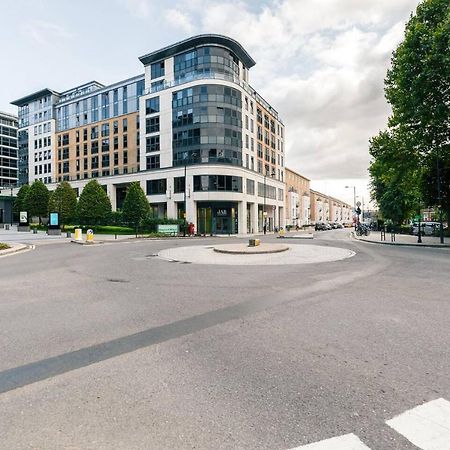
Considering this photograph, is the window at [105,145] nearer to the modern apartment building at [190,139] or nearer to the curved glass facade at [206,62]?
the modern apartment building at [190,139]

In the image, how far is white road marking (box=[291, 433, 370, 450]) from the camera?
2.39m

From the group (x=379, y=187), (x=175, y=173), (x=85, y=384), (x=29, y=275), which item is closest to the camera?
(x=85, y=384)

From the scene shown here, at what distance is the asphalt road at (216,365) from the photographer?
8.65 feet

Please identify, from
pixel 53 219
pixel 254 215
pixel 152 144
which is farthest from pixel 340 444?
pixel 152 144

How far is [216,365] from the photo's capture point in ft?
12.8

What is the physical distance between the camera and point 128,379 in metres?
3.53

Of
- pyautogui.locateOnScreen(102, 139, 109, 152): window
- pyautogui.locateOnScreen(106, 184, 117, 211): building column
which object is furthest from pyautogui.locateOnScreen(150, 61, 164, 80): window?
pyautogui.locateOnScreen(106, 184, 117, 211): building column

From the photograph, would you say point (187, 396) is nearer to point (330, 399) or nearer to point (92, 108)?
point (330, 399)

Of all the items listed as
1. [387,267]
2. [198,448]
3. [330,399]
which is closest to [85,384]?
[198,448]

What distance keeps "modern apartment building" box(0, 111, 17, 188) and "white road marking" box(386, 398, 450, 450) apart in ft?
344

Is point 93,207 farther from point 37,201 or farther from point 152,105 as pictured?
point 152,105

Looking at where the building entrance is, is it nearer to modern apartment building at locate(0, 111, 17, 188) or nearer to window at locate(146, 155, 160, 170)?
window at locate(146, 155, 160, 170)

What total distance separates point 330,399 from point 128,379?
221 centimetres

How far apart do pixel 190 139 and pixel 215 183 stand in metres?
8.39
